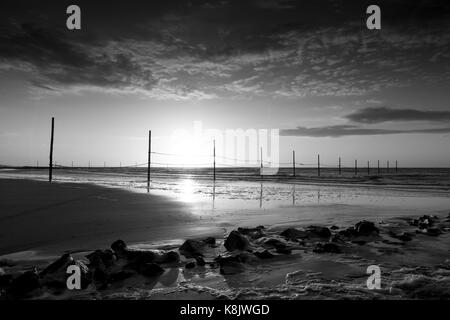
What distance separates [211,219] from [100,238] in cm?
332

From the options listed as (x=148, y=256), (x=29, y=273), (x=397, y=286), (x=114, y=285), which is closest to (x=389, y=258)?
(x=397, y=286)

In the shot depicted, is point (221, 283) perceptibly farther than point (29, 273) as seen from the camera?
Yes

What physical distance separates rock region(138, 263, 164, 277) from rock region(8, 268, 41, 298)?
1225 millimetres

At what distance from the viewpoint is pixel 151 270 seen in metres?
4.05

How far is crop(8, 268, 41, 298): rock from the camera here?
3.35m

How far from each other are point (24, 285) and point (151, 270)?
1.48 metres

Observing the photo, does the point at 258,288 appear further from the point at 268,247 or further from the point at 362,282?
the point at 268,247

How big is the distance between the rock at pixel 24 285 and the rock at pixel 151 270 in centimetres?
122

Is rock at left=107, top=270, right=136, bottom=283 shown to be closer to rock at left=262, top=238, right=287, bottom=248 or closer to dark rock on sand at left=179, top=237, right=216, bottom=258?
dark rock on sand at left=179, top=237, right=216, bottom=258

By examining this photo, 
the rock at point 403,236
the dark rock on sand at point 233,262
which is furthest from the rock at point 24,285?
the rock at point 403,236

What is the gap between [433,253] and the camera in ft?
16.9

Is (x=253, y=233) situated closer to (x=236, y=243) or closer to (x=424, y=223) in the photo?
(x=236, y=243)

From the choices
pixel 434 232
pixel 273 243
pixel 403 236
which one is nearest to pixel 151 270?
pixel 273 243

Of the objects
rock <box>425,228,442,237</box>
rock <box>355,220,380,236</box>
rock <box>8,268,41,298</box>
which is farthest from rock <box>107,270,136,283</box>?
rock <box>425,228,442,237</box>
